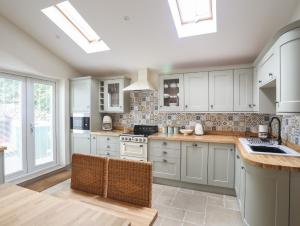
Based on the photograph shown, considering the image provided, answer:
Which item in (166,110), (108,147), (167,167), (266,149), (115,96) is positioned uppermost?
(115,96)

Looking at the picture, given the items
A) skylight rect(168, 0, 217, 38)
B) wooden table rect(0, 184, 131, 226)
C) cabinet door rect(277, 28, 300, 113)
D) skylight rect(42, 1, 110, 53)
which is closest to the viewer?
wooden table rect(0, 184, 131, 226)

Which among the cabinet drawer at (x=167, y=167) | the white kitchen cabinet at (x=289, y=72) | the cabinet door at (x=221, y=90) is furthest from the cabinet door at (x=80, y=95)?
the white kitchen cabinet at (x=289, y=72)

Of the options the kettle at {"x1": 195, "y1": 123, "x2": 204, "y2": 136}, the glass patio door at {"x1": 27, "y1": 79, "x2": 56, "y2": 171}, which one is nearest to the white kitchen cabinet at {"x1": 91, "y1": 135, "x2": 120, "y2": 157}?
the glass patio door at {"x1": 27, "y1": 79, "x2": 56, "y2": 171}

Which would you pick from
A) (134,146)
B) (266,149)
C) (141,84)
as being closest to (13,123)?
(134,146)

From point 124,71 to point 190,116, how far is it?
1705 mm

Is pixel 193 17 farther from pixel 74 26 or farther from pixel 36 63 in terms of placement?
pixel 36 63

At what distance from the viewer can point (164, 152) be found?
9.82ft

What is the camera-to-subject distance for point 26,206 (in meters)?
→ 1.08

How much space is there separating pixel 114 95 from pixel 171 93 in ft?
4.12

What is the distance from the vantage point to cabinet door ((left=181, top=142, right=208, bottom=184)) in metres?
2.75

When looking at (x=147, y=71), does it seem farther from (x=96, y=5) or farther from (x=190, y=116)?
(x=96, y=5)

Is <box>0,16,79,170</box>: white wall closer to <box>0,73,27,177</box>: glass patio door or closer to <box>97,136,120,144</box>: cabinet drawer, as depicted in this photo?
<box>0,73,27,177</box>: glass patio door

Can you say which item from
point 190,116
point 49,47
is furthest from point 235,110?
point 49,47

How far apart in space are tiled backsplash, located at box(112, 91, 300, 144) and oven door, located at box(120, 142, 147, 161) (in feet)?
2.28
